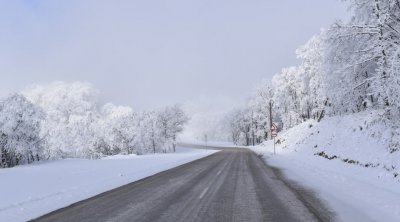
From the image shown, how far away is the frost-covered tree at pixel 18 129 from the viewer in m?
41.7

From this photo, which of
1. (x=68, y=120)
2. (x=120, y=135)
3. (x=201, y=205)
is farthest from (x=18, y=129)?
(x=68, y=120)

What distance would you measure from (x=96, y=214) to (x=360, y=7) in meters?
17.5

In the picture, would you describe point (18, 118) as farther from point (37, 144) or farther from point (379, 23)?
point (379, 23)

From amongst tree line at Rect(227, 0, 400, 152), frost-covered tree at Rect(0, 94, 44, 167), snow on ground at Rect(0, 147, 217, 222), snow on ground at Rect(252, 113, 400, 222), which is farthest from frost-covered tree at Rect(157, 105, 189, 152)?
snow on ground at Rect(0, 147, 217, 222)

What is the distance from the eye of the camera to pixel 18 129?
42375 millimetres

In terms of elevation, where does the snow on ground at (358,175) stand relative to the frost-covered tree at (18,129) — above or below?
below

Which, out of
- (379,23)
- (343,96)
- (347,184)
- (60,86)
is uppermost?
(60,86)

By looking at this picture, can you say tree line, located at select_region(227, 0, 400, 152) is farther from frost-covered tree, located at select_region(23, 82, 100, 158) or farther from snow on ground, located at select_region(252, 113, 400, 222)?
frost-covered tree, located at select_region(23, 82, 100, 158)

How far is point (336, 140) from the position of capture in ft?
93.7

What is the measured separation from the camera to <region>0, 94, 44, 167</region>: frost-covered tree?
41656 millimetres

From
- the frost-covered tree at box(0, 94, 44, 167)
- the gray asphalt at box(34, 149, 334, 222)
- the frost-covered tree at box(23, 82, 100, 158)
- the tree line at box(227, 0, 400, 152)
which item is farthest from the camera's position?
the frost-covered tree at box(23, 82, 100, 158)

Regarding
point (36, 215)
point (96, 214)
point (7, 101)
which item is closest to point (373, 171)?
point (96, 214)

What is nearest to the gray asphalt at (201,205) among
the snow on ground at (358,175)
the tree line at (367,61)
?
the snow on ground at (358,175)

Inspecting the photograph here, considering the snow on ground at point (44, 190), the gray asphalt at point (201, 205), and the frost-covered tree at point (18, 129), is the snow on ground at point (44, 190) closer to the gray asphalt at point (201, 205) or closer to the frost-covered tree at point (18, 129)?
the gray asphalt at point (201, 205)
